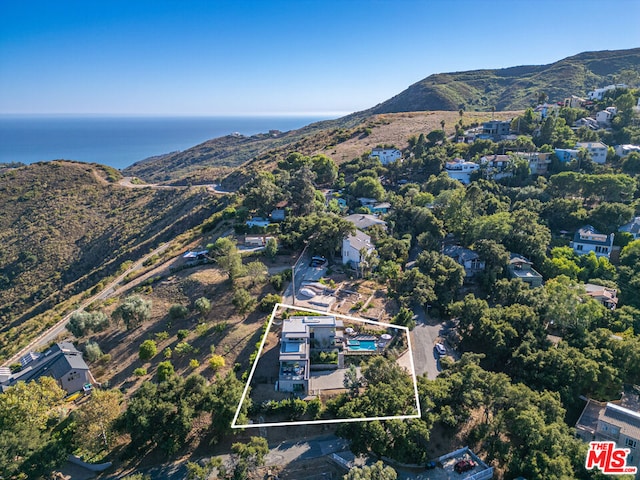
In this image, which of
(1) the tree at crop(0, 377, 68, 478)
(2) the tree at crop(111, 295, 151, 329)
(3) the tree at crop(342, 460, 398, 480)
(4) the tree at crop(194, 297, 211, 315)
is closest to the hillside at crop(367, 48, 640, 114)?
(4) the tree at crop(194, 297, 211, 315)

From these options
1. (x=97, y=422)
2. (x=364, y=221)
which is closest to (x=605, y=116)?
(x=364, y=221)

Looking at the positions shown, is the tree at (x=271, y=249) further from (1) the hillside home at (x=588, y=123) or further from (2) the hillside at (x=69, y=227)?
(1) the hillside home at (x=588, y=123)

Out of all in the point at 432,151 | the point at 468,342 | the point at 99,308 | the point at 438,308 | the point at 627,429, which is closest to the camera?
the point at 627,429

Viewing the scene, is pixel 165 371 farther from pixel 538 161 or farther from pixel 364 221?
pixel 538 161

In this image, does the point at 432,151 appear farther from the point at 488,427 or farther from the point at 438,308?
the point at 488,427

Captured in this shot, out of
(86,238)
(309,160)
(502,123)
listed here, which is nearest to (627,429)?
(309,160)

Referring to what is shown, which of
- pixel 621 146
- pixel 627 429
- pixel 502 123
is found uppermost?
pixel 502 123

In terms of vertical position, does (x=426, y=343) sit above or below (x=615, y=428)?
above
